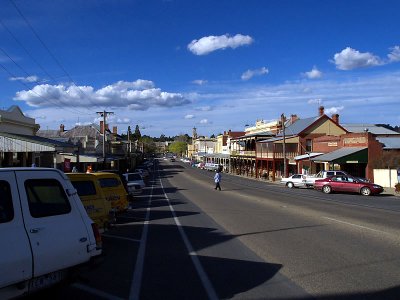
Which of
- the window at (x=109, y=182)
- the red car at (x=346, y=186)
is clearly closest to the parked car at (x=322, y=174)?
the red car at (x=346, y=186)

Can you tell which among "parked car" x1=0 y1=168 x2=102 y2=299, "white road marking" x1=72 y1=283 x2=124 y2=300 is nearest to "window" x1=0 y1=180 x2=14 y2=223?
"parked car" x1=0 y1=168 x2=102 y2=299

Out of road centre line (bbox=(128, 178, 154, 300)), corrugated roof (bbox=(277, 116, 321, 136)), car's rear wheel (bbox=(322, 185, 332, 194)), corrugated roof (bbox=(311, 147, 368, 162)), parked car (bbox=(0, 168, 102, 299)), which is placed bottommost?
car's rear wheel (bbox=(322, 185, 332, 194))

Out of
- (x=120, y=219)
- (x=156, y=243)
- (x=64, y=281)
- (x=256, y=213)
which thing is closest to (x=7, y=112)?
(x=120, y=219)

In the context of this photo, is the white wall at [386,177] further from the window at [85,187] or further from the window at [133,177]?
the window at [85,187]

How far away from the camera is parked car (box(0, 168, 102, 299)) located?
5.40 meters

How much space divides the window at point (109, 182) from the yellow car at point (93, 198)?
3928 millimetres

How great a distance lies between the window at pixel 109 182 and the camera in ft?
55.0

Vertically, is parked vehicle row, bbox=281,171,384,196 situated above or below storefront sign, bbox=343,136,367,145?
below

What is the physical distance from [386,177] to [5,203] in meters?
40.5

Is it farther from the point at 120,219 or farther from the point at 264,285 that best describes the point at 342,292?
the point at 120,219

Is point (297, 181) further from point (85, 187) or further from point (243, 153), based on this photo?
point (243, 153)

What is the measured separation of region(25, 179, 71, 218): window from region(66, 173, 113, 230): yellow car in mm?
5649

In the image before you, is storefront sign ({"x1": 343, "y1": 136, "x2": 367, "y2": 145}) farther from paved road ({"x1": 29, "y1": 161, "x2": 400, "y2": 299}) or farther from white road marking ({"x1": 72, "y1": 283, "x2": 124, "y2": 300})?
white road marking ({"x1": 72, "y1": 283, "x2": 124, "y2": 300})

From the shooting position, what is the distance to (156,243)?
12078 mm
